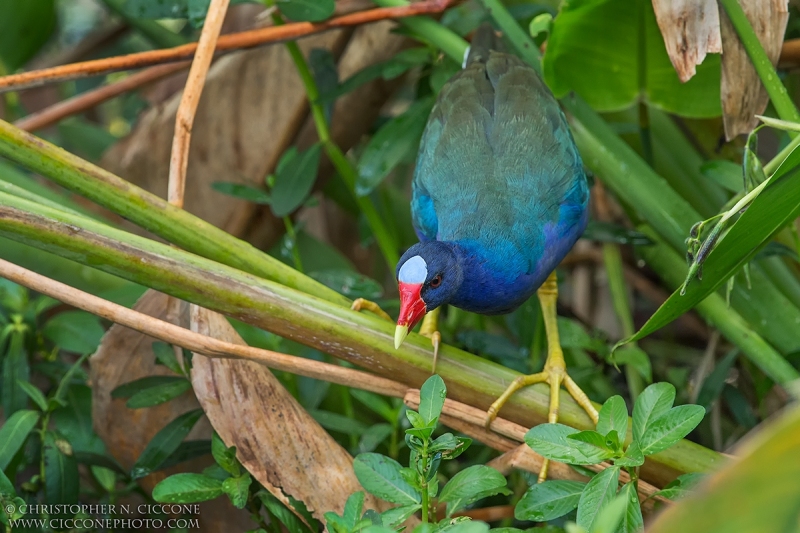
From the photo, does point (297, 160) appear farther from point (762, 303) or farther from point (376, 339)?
point (762, 303)

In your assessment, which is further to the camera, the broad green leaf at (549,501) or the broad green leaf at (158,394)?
the broad green leaf at (158,394)

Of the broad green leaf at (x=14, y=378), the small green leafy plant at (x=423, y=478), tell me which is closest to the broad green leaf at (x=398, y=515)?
the small green leafy plant at (x=423, y=478)

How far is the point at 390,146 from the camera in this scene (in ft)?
7.20

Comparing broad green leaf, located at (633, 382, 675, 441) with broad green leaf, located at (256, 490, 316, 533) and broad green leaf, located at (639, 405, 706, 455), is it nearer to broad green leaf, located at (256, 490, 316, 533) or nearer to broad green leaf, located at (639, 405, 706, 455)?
broad green leaf, located at (639, 405, 706, 455)

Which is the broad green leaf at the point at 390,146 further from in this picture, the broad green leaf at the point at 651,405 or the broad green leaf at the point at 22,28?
the broad green leaf at the point at 22,28

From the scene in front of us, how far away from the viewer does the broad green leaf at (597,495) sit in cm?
116

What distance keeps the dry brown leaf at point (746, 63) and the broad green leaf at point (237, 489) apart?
128 centimetres

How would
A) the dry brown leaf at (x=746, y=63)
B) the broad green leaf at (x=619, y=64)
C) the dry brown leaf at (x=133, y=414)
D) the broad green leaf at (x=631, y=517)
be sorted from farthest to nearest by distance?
the broad green leaf at (x=619, y=64) → the dry brown leaf at (x=133, y=414) → the dry brown leaf at (x=746, y=63) → the broad green leaf at (x=631, y=517)

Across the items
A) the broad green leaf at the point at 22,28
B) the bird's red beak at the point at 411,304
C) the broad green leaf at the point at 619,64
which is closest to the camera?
the bird's red beak at the point at 411,304

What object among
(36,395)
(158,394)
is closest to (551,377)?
(158,394)

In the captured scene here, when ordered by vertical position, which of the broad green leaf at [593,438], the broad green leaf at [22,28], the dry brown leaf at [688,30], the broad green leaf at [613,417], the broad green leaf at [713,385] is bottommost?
the broad green leaf at [593,438]

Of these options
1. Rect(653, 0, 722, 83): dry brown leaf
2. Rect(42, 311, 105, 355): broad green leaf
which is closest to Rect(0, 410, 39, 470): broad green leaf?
Rect(42, 311, 105, 355): broad green leaf

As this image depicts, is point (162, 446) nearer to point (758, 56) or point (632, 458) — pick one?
point (632, 458)

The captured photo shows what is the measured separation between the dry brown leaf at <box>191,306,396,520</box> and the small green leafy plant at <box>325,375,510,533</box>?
265 millimetres
